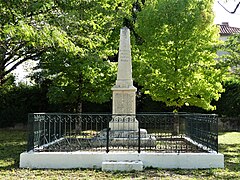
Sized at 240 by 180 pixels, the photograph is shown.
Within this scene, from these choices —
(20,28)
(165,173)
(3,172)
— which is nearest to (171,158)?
(165,173)

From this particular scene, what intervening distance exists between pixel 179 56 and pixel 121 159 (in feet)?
31.2

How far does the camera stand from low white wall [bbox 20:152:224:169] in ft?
29.0

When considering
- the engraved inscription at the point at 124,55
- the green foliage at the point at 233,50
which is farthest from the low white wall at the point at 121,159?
the green foliage at the point at 233,50

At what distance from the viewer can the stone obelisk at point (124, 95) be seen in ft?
39.9

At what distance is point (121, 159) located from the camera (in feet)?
29.3

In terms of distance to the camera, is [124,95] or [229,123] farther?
[229,123]

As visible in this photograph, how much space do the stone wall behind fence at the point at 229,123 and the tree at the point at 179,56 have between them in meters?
6.47

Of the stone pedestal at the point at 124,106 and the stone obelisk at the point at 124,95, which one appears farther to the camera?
the stone obelisk at the point at 124,95

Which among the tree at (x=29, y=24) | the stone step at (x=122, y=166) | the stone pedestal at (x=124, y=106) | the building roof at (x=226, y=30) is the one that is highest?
the building roof at (x=226, y=30)

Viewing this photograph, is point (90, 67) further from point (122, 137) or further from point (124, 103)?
point (122, 137)

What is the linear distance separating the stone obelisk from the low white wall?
3012 millimetres

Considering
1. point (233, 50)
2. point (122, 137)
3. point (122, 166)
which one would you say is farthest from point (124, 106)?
point (233, 50)

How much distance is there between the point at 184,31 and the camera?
1738 cm

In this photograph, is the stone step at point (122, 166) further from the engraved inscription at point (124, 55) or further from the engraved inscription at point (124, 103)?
the engraved inscription at point (124, 55)
